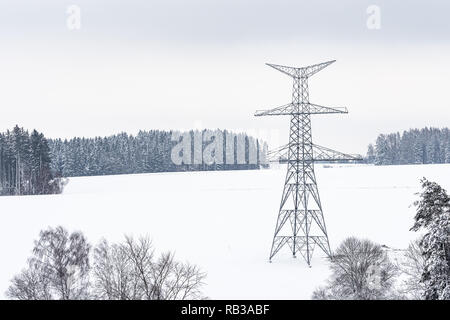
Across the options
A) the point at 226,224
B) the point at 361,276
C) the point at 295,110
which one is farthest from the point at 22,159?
the point at 361,276

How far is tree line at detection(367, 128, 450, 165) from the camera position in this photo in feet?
513

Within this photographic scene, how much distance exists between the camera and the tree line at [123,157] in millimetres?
141750

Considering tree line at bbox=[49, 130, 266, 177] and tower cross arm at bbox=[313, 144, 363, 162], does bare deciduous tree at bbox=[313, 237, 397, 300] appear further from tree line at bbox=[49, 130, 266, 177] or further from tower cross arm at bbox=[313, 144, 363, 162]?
tree line at bbox=[49, 130, 266, 177]

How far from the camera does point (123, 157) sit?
15050cm

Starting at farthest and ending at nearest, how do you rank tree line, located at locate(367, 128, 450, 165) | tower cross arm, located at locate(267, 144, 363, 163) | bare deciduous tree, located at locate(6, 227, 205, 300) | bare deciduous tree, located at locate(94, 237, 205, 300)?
tree line, located at locate(367, 128, 450, 165) < tower cross arm, located at locate(267, 144, 363, 163) < bare deciduous tree, located at locate(6, 227, 205, 300) < bare deciduous tree, located at locate(94, 237, 205, 300)

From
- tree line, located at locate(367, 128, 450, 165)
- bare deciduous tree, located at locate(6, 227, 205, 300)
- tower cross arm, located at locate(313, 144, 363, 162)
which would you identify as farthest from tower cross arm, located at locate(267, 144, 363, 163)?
tree line, located at locate(367, 128, 450, 165)

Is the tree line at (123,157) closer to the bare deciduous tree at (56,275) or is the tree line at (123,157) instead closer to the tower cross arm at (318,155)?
the tower cross arm at (318,155)

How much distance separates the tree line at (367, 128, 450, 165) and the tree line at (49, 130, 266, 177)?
3293 cm

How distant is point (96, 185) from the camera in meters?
111

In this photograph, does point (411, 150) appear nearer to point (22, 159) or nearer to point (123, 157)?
point (123, 157)

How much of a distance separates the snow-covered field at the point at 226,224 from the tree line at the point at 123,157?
53.4 metres
